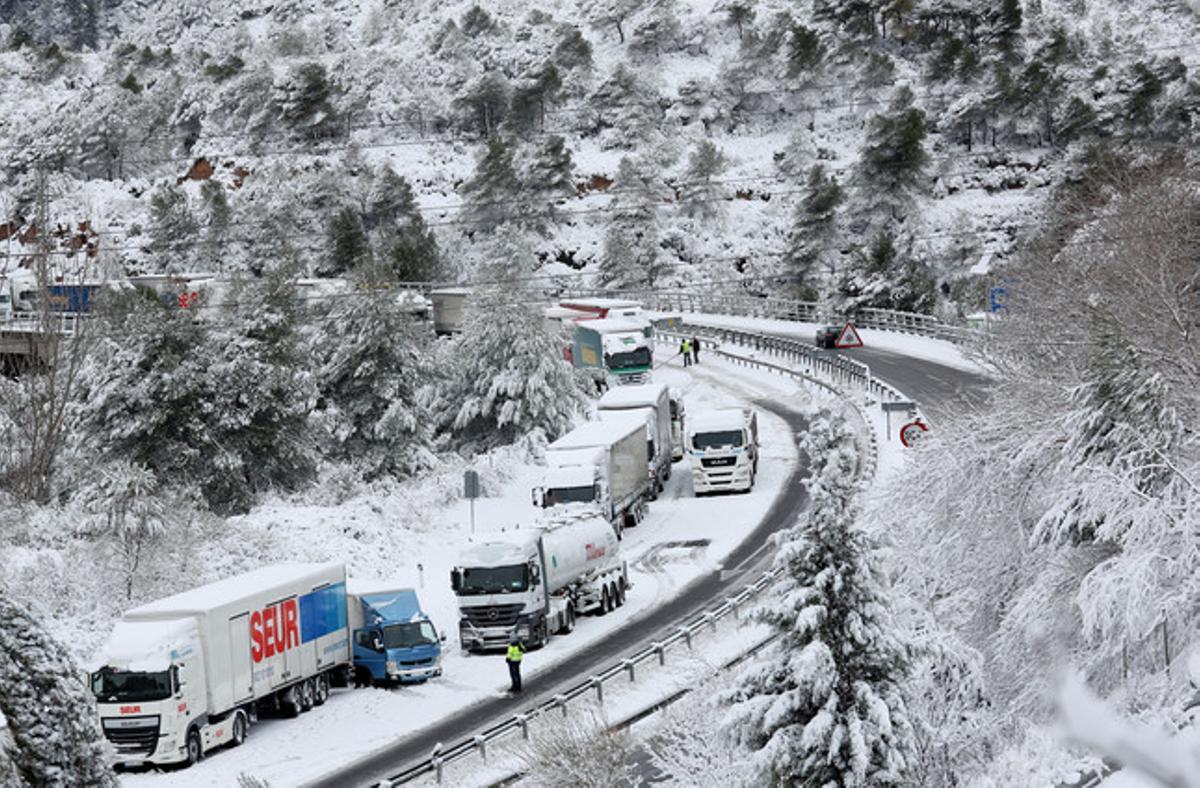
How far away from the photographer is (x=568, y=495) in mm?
43438

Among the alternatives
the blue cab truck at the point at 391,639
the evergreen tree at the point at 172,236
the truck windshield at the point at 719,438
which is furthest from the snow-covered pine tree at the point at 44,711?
the evergreen tree at the point at 172,236

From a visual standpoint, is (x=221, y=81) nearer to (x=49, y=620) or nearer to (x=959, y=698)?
(x=49, y=620)

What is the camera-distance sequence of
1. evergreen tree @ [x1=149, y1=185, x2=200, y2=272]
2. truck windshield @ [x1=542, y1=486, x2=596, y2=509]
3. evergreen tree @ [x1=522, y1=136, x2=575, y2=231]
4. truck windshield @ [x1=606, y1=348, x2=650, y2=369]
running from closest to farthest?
truck windshield @ [x1=542, y1=486, x2=596, y2=509] < truck windshield @ [x1=606, y1=348, x2=650, y2=369] < evergreen tree @ [x1=149, y1=185, x2=200, y2=272] < evergreen tree @ [x1=522, y1=136, x2=575, y2=231]

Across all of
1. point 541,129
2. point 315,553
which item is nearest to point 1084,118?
point 541,129

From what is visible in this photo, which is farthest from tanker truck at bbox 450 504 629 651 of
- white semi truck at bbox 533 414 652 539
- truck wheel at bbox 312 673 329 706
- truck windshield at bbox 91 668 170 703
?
truck windshield at bbox 91 668 170 703

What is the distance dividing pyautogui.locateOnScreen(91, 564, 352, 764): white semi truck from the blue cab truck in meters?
1.07

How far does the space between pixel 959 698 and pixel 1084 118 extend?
116098 millimetres

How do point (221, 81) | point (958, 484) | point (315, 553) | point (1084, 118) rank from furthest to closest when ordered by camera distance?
point (221, 81) → point (1084, 118) → point (315, 553) → point (958, 484)

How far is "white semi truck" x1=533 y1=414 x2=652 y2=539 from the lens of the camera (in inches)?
1710

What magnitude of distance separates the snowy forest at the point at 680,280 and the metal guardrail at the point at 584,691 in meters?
3.72

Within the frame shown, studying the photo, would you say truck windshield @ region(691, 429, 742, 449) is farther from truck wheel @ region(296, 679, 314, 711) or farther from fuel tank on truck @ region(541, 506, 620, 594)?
truck wheel @ region(296, 679, 314, 711)

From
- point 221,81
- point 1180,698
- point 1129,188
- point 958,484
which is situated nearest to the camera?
point 1180,698

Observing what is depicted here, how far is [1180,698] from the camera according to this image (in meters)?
15.1

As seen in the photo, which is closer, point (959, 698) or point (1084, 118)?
point (959, 698)
